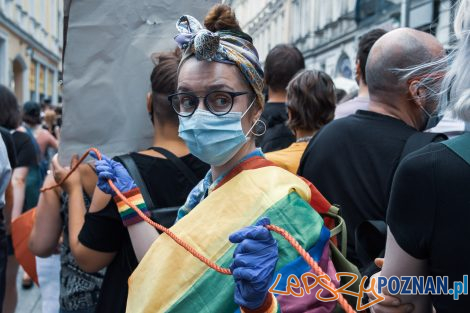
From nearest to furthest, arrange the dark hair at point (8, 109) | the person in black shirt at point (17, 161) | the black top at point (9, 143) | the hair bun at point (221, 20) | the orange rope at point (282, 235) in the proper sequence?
the orange rope at point (282, 235)
the hair bun at point (221, 20)
the black top at point (9, 143)
the person in black shirt at point (17, 161)
the dark hair at point (8, 109)

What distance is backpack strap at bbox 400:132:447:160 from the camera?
220 centimetres

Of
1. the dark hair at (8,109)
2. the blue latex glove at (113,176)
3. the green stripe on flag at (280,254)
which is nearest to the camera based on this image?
the green stripe on flag at (280,254)

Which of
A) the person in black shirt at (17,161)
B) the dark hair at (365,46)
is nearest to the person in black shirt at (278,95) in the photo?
the dark hair at (365,46)

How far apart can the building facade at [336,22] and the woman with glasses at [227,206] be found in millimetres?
8453

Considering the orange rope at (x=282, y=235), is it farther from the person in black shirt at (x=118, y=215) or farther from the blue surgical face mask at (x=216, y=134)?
the blue surgical face mask at (x=216, y=134)

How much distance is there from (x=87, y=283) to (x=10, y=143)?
214 cm

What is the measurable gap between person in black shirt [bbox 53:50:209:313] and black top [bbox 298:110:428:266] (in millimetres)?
571

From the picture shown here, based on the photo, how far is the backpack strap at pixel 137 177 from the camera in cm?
226

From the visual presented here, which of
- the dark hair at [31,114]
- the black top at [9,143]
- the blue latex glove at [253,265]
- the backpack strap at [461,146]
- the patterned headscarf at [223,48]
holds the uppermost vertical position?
the patterned headscarf at [223,48]

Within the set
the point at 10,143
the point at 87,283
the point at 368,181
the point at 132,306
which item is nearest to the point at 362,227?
the point at 368,181

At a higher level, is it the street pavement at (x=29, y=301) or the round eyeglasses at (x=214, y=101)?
the round eyeglasses at (x=214, y=101)

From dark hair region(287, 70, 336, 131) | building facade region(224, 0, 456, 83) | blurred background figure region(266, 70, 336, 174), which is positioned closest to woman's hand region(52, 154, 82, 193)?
blurred background figure region(266, 70, 336, 174)

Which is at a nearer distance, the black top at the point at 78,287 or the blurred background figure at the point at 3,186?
the black top at the point at 78,287

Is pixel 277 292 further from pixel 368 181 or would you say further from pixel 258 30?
pixel 258 30
